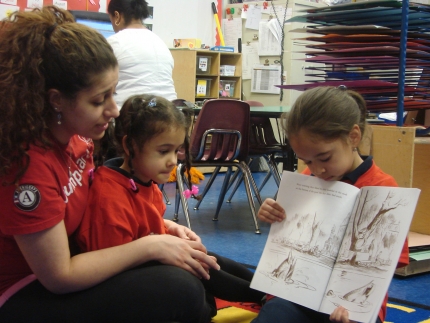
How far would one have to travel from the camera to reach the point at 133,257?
1095 mm

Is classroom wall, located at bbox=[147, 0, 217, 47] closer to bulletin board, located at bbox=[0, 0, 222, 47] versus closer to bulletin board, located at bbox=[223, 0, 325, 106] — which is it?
bulletin board, located at bbox=[0, 0, 222, 47]

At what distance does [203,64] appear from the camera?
4938mm

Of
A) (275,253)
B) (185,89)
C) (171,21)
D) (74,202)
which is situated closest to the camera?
(74,202)

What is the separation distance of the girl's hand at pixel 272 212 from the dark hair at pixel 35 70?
1.56 ft

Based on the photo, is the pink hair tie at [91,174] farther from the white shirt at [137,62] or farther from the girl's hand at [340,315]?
the white shirt at [137,62]

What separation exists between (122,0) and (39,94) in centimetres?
187

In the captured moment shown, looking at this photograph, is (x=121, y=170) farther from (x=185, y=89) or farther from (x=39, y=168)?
(x=185, y=89)

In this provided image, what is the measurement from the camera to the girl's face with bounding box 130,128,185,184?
4.22 feet

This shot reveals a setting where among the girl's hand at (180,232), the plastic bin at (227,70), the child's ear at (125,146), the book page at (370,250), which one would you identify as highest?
the plastic bin at (227,70)

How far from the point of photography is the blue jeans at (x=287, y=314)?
1.15 m

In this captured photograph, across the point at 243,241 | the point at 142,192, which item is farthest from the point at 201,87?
the point at 142,192

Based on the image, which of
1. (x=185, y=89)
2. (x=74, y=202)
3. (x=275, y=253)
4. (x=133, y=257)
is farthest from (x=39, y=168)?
(x=185, y=89)

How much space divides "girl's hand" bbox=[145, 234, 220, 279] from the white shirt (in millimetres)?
1509

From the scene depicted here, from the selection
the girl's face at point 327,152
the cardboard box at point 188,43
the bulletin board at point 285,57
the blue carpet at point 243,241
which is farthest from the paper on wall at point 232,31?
the girl's face at point 327,152
